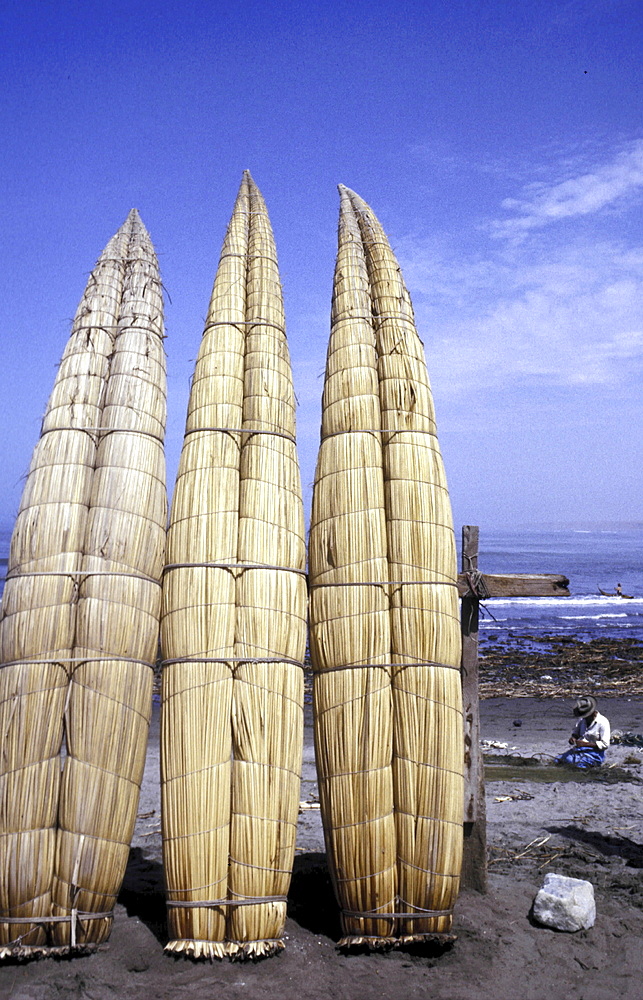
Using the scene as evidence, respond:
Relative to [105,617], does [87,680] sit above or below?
below

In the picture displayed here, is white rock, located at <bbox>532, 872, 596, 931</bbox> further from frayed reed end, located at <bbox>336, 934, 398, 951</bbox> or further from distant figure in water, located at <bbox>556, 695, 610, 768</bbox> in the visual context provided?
distant figure in water, located at <bbox>556, 695, 610, 768</bbox>

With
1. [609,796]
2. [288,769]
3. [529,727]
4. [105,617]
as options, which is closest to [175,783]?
[288,769]

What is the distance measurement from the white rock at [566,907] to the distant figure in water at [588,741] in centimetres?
571

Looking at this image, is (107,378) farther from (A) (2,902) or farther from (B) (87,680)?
(A) (2,902)

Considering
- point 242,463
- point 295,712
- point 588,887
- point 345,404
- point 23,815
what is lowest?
point 588,887

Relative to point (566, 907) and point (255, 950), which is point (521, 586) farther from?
point (255, 950)

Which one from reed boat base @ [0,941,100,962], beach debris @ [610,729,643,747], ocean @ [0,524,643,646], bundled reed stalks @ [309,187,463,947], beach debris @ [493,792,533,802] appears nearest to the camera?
reed boat base @ [0,941,100,962]

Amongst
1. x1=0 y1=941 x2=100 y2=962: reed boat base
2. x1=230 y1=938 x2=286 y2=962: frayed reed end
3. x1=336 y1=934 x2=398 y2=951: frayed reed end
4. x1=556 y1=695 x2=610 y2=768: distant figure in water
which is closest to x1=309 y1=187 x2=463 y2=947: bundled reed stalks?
x1=336 y1=934 x2=398 y2=951: frayed reed end

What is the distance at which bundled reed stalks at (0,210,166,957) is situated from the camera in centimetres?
484

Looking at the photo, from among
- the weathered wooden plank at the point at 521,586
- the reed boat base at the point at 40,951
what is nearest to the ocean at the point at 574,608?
the weathered wooden plank at the point at 521,586

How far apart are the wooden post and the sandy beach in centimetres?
21

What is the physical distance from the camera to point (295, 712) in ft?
17.1

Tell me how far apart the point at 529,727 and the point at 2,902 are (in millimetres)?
11511

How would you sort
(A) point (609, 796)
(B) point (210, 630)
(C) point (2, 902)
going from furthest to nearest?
(A) point (609, 796)
(B) point (210, 630)
(C) point (2, 902)
